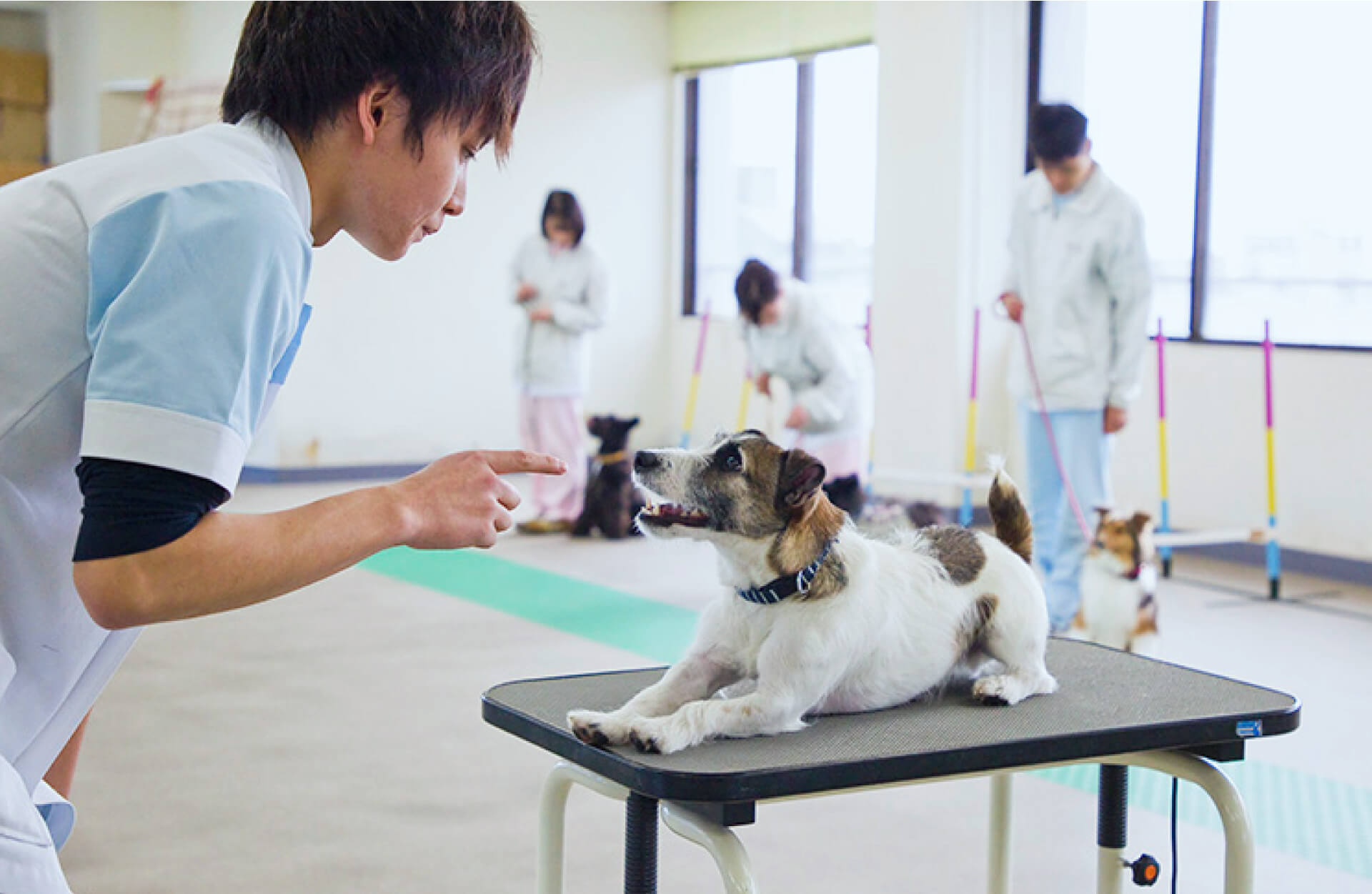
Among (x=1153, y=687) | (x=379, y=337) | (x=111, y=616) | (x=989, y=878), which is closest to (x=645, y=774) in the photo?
(x=111, y=616)

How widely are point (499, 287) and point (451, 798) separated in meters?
5.99

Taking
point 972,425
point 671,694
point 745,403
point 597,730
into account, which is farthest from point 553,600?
point 597,730

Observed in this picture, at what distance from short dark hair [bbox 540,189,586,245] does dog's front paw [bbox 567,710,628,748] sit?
5.07 metres

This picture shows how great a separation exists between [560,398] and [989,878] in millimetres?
4654

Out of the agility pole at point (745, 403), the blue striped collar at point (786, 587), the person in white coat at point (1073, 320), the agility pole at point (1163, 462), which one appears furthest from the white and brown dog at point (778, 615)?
the agility pole at point (745, 403)

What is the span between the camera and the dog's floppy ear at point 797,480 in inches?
55.4

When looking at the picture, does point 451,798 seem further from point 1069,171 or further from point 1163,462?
point 1163,462

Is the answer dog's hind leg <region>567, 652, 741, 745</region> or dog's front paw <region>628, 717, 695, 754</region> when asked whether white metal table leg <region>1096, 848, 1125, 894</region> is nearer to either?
dog's hind leg <region>567, 652, 741, 745</region>

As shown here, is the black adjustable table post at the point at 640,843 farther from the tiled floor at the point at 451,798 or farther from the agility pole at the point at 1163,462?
the agility pole at the point at 1163,462

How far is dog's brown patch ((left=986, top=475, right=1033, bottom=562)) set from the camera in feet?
5.79

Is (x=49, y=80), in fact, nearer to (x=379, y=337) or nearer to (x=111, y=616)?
(x=379, y=337)

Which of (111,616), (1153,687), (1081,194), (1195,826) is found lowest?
(1195,826)

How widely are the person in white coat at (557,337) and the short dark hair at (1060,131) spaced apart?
8.70ft

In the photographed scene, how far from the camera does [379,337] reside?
811 cm
